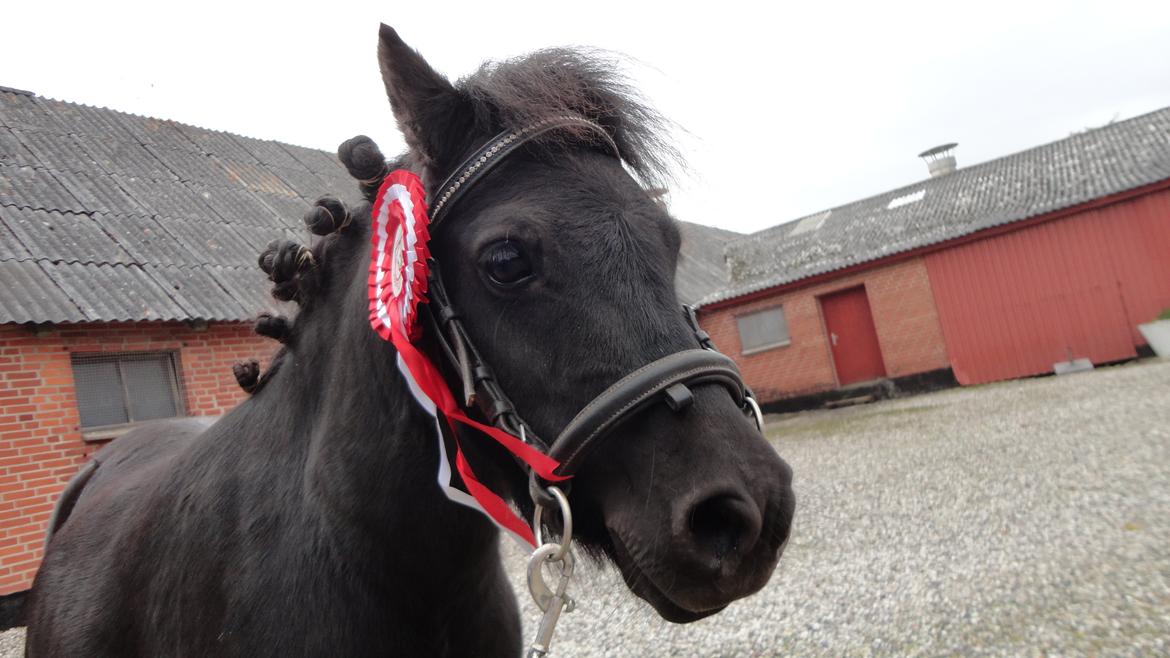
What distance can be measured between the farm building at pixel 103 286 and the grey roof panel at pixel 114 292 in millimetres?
20

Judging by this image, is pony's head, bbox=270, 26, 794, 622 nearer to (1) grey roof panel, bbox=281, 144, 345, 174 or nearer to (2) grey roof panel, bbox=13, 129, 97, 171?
(2) grey roof panel, bbox=13, 129, 97, 171

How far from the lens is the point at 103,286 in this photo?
8195 mm

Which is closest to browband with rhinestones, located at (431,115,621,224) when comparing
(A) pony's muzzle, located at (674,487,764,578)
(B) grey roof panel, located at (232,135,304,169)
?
(A) pony's muzzle, located at (674,487,764,578)

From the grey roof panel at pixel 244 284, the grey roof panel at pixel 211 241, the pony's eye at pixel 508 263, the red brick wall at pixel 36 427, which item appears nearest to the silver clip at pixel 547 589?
the pony's eye at pixel 508 263

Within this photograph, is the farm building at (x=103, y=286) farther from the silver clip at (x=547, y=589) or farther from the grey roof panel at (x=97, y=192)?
the silver clip at (x=547, y=589)

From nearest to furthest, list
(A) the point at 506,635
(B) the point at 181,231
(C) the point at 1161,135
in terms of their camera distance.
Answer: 1. (A) the point at 506,635
2. (B) the point at 181,231
3. (C) the point at 1161,135

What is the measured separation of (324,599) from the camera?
164cm

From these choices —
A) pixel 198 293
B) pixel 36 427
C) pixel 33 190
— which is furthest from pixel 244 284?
pixel 36 427

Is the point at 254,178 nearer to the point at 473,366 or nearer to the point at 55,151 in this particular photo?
the point at 55,151

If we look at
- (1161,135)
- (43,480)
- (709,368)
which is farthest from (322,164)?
(1161,135)

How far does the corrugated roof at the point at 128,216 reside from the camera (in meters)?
7.94

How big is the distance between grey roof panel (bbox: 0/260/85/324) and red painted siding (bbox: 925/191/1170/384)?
18111 millimetres

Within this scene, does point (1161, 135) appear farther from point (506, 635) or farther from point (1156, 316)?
point (506, 635)

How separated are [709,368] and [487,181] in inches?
26.8
